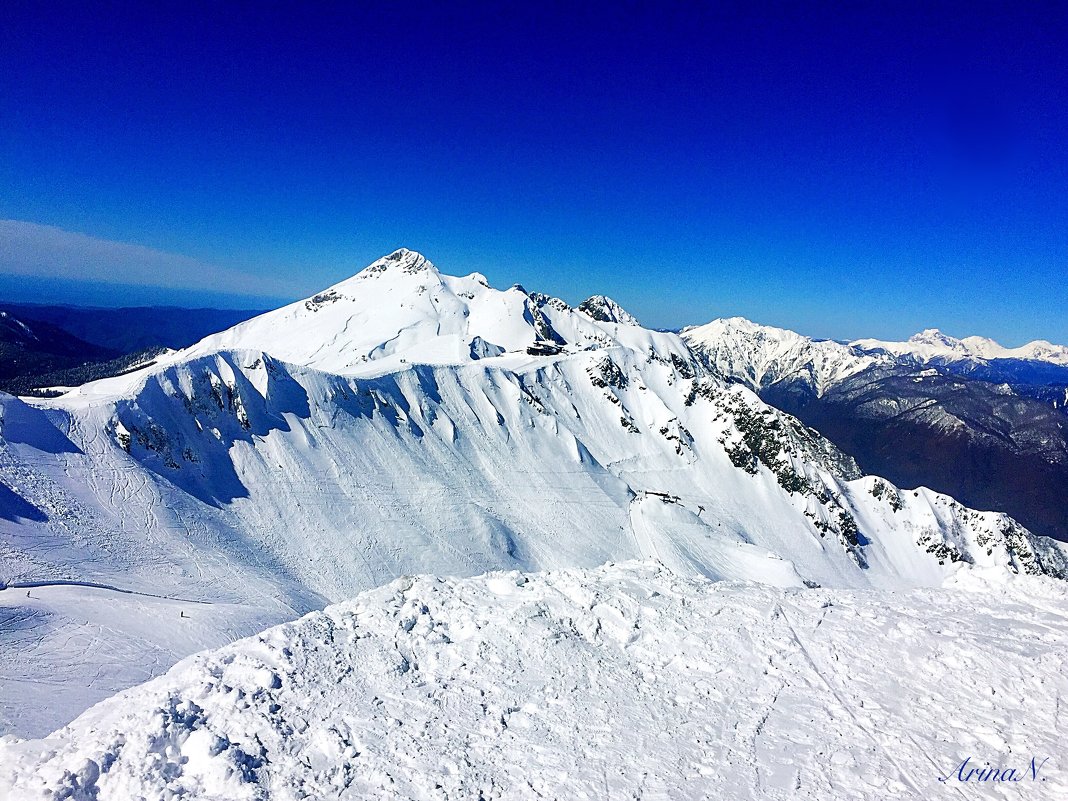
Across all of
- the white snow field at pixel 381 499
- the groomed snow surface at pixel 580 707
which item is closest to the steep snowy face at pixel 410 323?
the white snow field at pixel 381 499

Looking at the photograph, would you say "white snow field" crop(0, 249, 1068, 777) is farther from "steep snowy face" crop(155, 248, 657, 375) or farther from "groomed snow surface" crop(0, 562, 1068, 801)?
"steep snowy face" crop(155, 248, 657, 375)

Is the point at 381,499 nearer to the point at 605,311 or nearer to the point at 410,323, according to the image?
the point at 410,323

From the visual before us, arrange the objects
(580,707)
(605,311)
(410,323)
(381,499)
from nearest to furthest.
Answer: (580,707) → (381,499) → (410,323) → (605,311)

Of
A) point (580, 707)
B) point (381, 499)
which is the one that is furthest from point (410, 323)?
point (580, 707)

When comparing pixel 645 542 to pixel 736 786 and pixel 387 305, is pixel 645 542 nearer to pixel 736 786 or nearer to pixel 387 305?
pixel 736 786

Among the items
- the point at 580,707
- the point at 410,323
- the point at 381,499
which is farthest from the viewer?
the point at 410,323

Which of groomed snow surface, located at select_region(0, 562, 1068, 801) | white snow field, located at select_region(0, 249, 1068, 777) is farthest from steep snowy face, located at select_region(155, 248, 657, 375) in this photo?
groomed snow surface, located at select_region(0, 562, 1068, 801)
